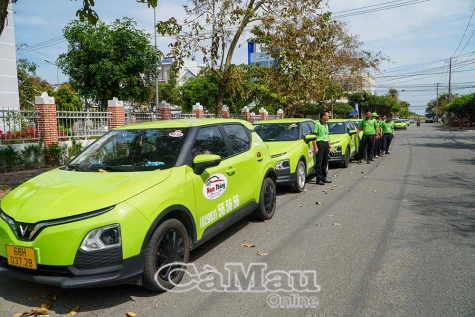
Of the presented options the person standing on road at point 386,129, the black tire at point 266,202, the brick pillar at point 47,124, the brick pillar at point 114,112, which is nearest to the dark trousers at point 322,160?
the black tire at point 266,202

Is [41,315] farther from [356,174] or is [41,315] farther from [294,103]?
[294,103]

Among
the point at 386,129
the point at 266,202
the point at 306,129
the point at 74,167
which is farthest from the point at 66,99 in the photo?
the point at 74,167

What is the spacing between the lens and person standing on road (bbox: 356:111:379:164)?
13.2m

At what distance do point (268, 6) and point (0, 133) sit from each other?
9.28m

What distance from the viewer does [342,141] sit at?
12094 millimetres

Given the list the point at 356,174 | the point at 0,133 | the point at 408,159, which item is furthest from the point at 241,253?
the point at 408,159

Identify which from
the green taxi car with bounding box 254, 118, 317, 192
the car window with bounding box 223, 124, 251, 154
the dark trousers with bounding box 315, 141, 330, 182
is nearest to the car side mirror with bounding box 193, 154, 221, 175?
the car window with bounding box 223, 124, 251, 154

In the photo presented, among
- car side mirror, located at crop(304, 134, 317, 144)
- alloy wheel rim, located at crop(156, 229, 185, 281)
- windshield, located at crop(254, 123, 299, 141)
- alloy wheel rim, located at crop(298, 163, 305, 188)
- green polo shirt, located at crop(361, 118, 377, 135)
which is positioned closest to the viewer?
alloy wheel rim, located at crop(156, 229, 185, 281)

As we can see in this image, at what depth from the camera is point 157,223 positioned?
11.3 feet

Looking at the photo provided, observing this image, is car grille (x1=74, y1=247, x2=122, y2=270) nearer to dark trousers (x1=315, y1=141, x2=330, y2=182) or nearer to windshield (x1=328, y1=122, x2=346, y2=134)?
dark trousers (x1=315, y1=141, x2=330, y2=182)

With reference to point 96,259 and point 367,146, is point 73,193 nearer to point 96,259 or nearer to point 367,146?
point 96,259

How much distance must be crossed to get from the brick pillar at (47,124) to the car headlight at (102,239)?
1004 centimetres

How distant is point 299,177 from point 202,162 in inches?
184

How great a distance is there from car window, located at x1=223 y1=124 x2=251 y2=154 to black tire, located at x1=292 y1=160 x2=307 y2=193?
281 centimetres
